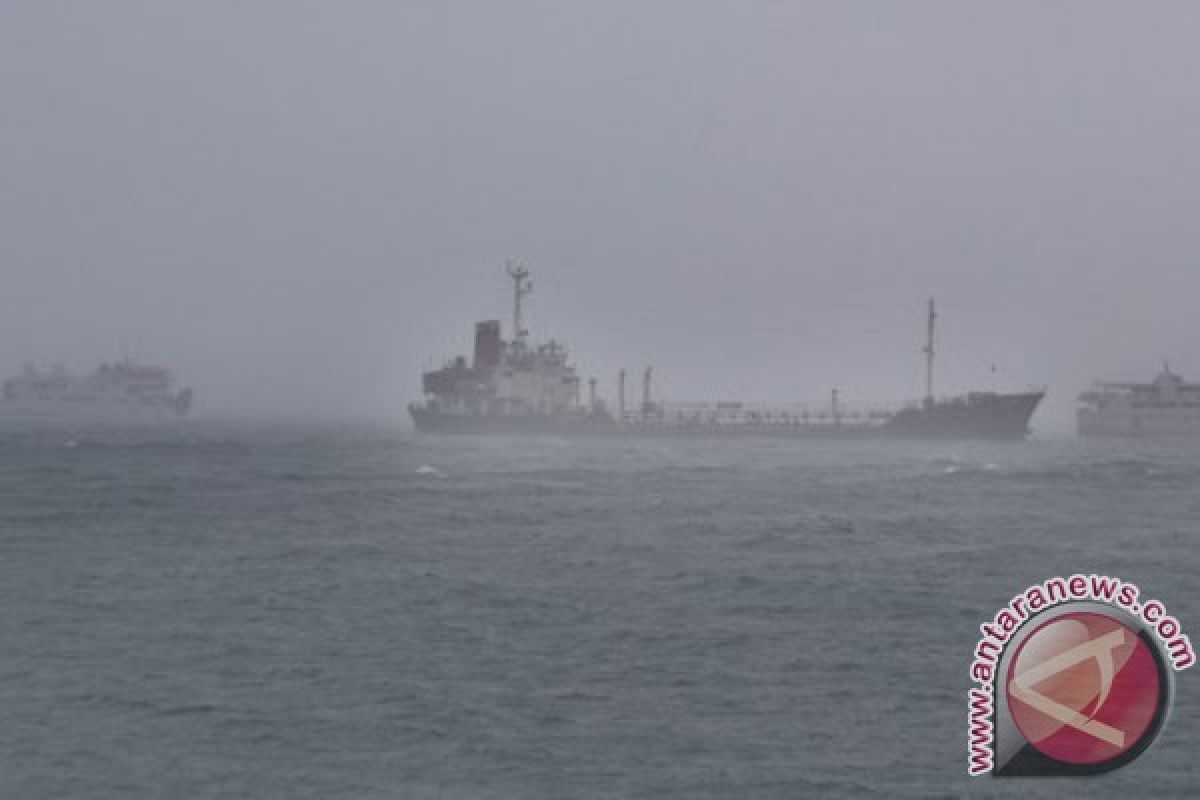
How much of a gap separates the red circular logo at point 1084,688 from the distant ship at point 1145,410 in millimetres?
162102

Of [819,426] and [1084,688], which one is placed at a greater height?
[819,426]

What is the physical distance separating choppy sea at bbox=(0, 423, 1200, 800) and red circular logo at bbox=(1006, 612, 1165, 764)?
629cm

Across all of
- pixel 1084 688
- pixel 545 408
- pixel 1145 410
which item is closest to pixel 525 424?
pixel 545 408

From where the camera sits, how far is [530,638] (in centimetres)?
2528

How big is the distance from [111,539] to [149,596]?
13.9 m

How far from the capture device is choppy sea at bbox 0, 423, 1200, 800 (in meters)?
16.6

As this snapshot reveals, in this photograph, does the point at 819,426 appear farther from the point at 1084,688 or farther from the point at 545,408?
the point at 1084,688

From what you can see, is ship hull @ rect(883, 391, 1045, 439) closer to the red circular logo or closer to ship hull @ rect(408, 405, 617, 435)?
ship hull @ rect(408, 405, 617, 435)

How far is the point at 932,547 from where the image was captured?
4119 centimetres

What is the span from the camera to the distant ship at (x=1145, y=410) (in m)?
154

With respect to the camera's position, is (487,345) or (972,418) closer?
(972,418)

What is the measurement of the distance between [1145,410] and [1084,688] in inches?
6487

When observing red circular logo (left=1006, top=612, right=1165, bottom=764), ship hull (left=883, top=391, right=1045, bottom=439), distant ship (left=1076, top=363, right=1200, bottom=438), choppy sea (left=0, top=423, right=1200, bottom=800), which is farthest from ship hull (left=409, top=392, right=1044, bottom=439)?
red circular logo (left=1006, top=612, right=1165, bottom=764)

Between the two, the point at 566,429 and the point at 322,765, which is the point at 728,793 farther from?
the point at 566,429
